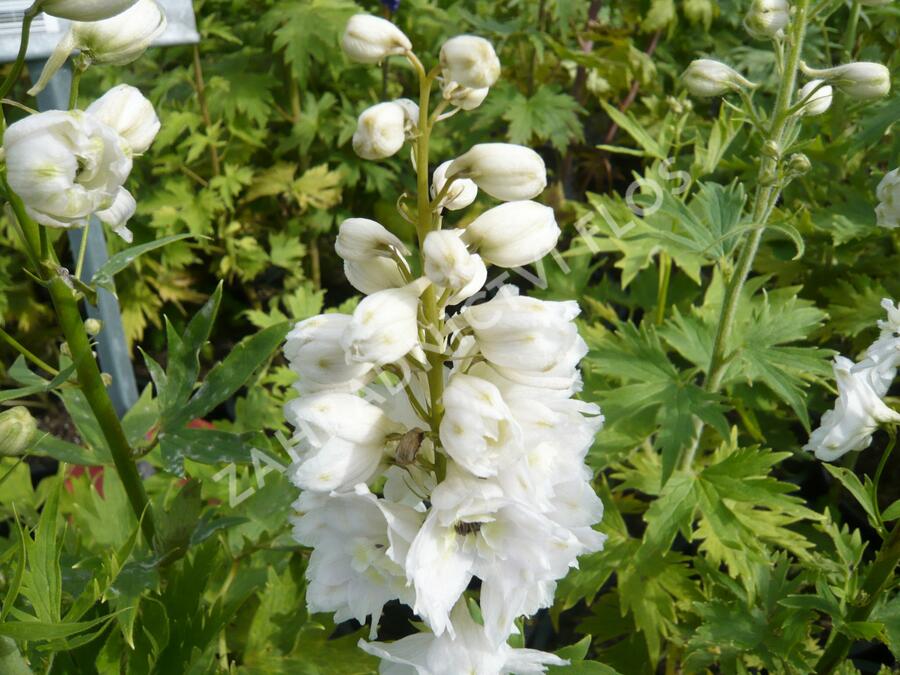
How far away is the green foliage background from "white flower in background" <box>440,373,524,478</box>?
413 mm

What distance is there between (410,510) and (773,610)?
36.7 inches

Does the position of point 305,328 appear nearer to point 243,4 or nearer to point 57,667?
point 57,667

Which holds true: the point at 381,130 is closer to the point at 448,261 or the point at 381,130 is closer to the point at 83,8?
the point at 448,261

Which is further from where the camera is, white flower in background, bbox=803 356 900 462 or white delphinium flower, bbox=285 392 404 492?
white flower in background, bbox=803 356 900 462

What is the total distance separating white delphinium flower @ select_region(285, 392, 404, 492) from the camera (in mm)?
916

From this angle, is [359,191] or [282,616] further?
[359,191]

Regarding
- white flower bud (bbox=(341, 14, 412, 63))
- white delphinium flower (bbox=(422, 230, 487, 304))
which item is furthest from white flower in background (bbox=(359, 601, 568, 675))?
white flower bud (bbox=(341, 14, 412, 63))

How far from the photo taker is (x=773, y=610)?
1570 millimetres

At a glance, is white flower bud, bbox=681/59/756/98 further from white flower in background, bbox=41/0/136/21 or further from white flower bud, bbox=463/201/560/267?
white flower in background, bbox=41/0/136/21

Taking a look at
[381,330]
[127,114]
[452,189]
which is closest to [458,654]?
[381,330]

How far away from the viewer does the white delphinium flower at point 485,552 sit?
90 cm

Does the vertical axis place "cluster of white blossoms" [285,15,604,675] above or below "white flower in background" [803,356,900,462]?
above

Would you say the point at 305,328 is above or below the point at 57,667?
above

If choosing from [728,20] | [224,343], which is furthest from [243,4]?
[728,20]
